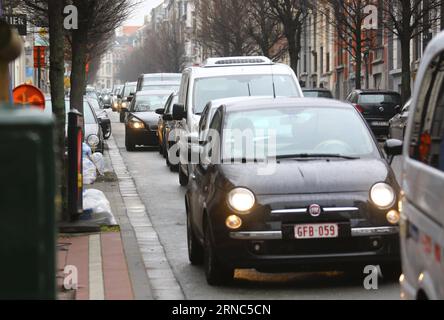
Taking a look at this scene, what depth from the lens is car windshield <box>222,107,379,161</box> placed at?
980cm

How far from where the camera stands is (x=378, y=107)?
116 feet

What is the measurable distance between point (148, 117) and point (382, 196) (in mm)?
21618

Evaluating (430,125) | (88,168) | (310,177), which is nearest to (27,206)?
(430,125)

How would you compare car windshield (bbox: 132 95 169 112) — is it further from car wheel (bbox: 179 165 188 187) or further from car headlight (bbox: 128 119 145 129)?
car wheel (bbox: 179 165 188 187)

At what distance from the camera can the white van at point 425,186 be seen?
4973 millimetres

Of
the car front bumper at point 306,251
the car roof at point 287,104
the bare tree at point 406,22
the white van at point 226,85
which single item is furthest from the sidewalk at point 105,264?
the bare tree at point 406,22

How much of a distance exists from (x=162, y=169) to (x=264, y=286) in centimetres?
1416

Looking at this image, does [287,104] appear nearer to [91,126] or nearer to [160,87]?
[91,126]

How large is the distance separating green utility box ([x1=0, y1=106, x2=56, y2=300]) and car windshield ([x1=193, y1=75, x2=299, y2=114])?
1389 centimetres

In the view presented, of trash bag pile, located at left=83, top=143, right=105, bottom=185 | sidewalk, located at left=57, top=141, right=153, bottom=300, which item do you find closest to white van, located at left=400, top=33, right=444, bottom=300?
sidewalk, located at left=57, top=141, right=153, bottom=300

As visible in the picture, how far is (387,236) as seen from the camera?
8984mm

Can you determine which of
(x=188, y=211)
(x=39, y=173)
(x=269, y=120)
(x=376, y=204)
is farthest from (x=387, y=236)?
(x=39, y=173)

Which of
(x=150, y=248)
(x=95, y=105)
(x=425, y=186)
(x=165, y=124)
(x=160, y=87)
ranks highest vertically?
(x=160, y=87)

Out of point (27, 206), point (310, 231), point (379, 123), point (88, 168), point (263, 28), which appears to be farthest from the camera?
point (263, 28)
